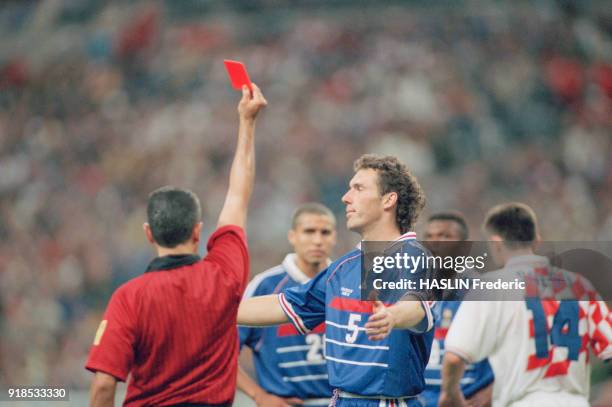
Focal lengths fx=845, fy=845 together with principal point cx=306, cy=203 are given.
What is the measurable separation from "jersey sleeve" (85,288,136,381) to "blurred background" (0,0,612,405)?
6.41 m

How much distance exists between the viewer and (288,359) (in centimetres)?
562

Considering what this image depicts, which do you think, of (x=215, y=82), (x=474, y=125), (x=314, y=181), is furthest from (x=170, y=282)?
(x=215, y=82)

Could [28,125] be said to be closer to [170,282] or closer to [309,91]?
[309,91]

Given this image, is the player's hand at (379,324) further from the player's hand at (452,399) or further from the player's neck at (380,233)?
the player's hand at (452,399)

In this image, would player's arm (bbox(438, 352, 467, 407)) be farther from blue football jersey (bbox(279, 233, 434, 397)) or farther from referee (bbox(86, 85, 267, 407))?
referee (bbox(86, 85, 267, 407))

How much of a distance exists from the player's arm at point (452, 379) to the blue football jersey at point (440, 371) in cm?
51

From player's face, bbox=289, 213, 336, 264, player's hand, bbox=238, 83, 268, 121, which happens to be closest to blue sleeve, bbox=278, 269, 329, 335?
player's hand, bbox=238, 83, 268, 121

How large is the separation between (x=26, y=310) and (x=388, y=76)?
18.7ft

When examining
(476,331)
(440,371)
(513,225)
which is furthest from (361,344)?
(440,371)

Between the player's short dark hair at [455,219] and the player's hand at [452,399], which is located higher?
the player's short dark hair at [455,219]

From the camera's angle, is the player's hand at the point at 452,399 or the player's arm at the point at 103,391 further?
the player's hand at the point at 452,399

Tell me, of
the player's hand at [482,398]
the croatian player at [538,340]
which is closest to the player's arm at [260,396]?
the player's hand at [482,398]

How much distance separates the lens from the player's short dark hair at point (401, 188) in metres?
3.89

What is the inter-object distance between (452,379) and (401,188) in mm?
1368
